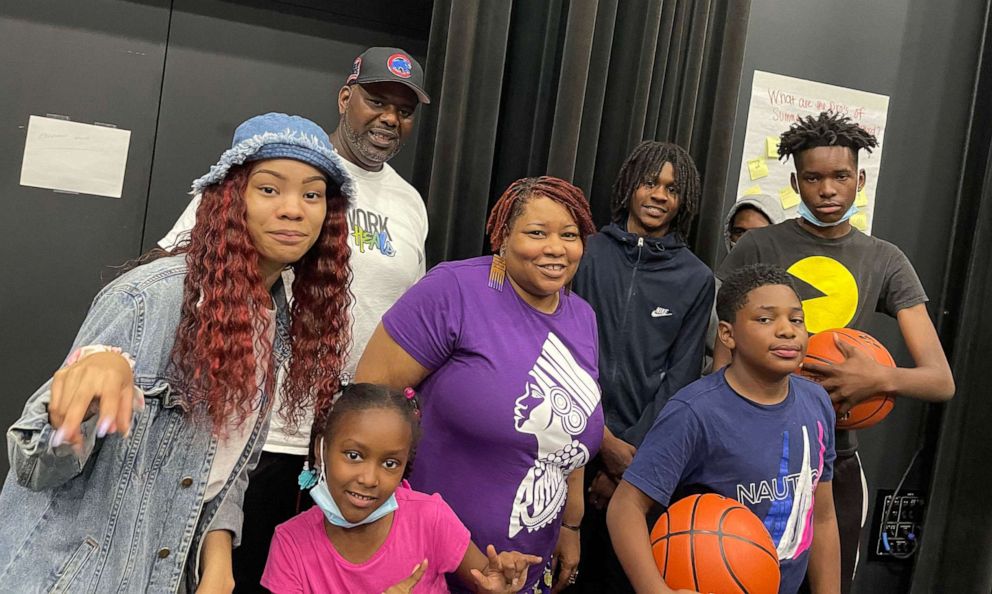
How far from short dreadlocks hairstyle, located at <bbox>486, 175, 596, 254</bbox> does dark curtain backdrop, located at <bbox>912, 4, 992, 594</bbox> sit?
2022 mm

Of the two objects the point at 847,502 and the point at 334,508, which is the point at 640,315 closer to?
the point at 847,502

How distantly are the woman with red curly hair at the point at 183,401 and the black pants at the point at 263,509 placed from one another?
47 centimetres

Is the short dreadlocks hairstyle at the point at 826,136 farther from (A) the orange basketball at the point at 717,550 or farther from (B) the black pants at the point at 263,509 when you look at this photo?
(B) the black pants at the point at 263,509

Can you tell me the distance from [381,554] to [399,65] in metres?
1.30

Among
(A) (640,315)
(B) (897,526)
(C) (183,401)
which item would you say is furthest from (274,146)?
(B) (897,526)

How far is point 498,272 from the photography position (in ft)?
6.42

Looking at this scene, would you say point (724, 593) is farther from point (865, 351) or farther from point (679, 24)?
point (679, 24)

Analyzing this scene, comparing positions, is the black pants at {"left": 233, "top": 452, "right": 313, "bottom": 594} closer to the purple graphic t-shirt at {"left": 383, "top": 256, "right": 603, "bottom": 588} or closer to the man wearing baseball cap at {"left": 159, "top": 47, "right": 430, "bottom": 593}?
the man wearing baseball cap at {"left": 159, "top": 47, "right": 430, "bottom": 593}

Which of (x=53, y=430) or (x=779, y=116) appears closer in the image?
(x=53, y=430)

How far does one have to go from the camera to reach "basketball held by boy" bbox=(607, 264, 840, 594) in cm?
195

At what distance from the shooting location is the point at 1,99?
2.51m

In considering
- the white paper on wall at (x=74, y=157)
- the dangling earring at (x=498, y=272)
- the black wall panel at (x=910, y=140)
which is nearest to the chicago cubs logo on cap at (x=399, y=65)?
the dangling earring at (x=498, y=272)

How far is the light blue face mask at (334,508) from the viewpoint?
170 cm

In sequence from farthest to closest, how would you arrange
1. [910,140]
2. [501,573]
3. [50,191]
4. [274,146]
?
[910,140]
[50,191]
[501,573]
[274,146]
